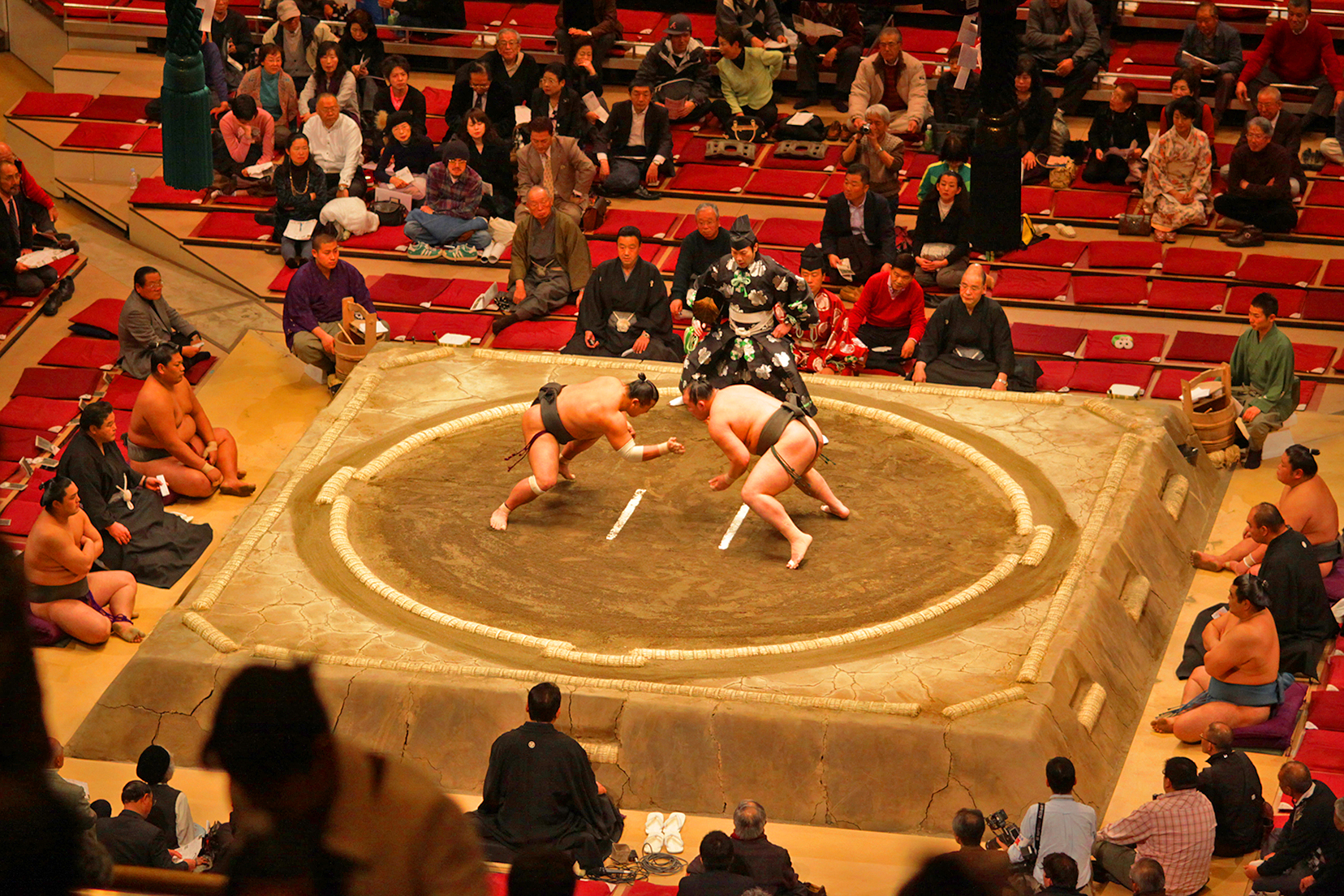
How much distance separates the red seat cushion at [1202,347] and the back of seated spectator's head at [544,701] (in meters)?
3.74

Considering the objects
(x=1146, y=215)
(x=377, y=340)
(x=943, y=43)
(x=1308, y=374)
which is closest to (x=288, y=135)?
(x=377, y=340)

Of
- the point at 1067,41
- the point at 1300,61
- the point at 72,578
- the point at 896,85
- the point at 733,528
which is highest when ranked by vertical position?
the point at 1300,61

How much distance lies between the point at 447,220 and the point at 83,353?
180 cm

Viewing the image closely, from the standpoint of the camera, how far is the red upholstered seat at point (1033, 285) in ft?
23.3

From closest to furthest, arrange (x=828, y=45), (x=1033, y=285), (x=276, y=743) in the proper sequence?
(x=276, y=743), (x=1033, y=285), (x=828, y=45)

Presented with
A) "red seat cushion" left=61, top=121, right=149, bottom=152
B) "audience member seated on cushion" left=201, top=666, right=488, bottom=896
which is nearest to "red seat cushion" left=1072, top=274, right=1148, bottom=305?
"red seat cushion" left=61, top=121, right=149, bottom=152

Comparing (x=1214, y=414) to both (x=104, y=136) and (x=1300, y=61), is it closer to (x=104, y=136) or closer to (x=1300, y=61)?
(x=1300, y=61)

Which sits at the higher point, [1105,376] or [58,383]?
[1105,376]

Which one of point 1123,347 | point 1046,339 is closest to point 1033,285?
point 1046,339

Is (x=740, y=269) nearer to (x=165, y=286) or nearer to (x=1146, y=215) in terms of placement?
(x=1146, y=215)

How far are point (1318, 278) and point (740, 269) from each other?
2929mm

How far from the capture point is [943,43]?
8789 mm

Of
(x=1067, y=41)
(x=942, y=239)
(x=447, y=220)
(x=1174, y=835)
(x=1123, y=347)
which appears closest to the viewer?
(x=1174, y=835)

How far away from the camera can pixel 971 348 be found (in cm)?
639
